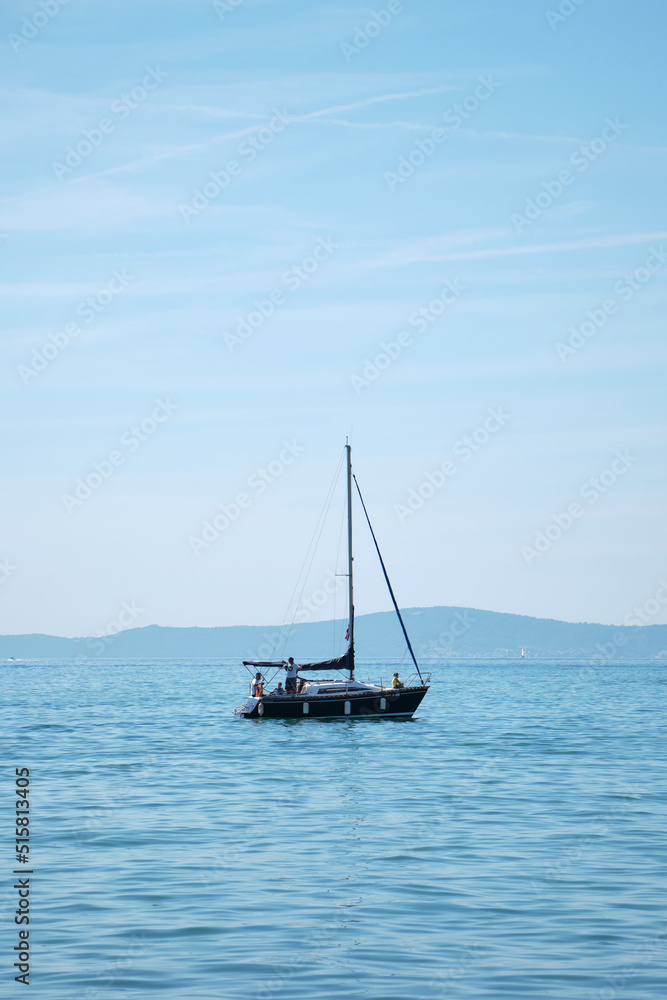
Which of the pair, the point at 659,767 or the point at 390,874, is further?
the point at 659,767

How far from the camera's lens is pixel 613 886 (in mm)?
18609

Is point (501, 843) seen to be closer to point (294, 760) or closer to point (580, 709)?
point (294, 760)

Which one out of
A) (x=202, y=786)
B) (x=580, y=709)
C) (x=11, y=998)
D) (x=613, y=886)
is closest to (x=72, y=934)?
(x=11, y=998)

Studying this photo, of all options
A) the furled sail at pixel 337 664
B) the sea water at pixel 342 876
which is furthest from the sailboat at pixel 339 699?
the sea water at pixel 342 876

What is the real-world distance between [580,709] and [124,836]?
5718 cm

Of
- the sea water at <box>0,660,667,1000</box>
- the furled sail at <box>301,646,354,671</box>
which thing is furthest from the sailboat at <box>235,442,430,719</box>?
the sea water at <box>0,660,667,1000</box>

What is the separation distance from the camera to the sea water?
14.1 meters

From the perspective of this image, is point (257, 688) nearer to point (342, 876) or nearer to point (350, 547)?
point (350, 547)

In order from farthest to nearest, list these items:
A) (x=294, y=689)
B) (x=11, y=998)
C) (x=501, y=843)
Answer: (x=294, y=689), (x=501, y=843), (x=11, y=998)

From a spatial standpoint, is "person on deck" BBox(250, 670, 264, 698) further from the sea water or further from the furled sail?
the sea water

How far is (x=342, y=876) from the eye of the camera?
19.5m

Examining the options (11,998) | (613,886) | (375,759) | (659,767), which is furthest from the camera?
(375,759)

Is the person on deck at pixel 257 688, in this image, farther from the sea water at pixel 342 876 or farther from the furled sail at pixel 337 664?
the sea water at pixel 342 876

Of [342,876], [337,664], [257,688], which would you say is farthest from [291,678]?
[342,876]
